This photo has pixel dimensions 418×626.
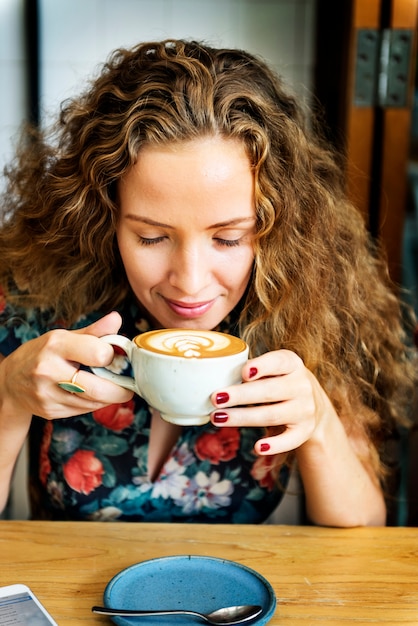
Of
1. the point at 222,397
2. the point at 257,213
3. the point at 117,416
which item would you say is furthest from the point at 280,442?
the point at 117,416

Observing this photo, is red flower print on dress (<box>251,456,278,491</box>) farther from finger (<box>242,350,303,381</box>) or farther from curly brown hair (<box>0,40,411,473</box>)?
finger (<box>242,350,303,381</box>)

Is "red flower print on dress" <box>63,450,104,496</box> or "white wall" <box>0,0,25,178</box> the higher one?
"white wall" <box>0,0,25,178</box>

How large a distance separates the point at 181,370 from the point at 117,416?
610 mm

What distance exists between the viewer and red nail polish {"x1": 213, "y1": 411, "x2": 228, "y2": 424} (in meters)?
0.98

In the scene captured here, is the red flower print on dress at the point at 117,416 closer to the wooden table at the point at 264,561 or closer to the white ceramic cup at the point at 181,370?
the wooden table at the point at 264,561

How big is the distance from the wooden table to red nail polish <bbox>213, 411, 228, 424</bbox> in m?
0.25

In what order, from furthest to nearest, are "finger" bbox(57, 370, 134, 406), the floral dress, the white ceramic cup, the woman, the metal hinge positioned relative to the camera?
1. the metal hinge
2. the floral dress
3. the woman
4. "finger" bbox(57, 370, 134, 406)
5. the white ceramic cup

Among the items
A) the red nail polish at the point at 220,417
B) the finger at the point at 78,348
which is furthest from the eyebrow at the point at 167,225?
the red nail polish at the point at 220,417

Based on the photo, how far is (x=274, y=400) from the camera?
1055 mm

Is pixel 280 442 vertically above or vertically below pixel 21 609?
above

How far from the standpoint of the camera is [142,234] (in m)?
1.24

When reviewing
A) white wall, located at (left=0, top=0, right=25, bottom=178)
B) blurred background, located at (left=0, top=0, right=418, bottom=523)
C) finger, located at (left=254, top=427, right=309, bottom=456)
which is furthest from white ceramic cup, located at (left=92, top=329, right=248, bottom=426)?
white wall, located at (left=0, top=0, right=25, bottom=178)

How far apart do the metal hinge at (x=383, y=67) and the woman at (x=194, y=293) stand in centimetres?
72

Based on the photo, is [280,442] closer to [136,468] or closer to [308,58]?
[136,468]
